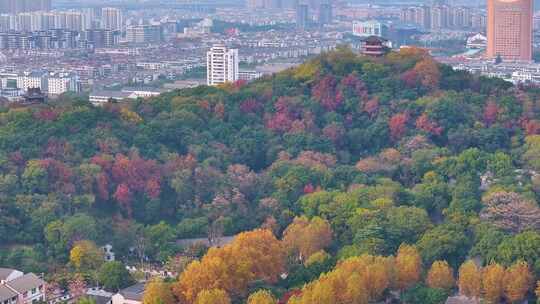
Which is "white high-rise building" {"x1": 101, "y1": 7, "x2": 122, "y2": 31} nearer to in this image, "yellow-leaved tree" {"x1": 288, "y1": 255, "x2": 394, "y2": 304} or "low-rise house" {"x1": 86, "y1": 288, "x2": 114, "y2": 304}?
"low-rise house" {"x1": 86, "y1": 288, "x2": 114, "y2": 304}

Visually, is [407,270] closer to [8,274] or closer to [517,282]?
[517,282]

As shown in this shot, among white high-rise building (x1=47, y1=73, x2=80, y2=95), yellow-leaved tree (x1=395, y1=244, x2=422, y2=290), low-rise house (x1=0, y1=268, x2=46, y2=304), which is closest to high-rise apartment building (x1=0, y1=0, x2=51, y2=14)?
white high-rise building (x1=47, y1=73, x2=80, y2=95)

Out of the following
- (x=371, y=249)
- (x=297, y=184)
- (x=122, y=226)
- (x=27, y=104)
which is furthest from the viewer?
(x=27, y=104)

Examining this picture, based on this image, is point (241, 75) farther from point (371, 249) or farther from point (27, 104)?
point (371, 249)

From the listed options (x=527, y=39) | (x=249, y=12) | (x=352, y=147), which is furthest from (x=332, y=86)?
(x=249, y=12)

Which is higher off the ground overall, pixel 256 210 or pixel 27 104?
pixel 27 104

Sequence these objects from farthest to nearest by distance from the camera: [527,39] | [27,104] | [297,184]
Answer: [527,39] → [27,104] → [297,184]

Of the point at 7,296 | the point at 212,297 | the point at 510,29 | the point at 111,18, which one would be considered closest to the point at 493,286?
the point at 212,297
